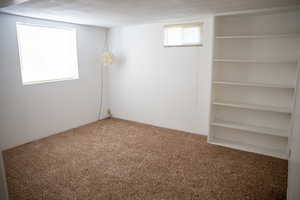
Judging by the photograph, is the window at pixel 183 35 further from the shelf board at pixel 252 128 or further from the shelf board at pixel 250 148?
the shelf board at pixel 250 148

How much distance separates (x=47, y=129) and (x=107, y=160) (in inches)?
64.5

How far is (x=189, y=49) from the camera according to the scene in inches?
149

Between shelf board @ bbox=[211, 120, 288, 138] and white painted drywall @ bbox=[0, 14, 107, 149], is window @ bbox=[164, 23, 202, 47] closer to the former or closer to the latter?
shelf board @ bbox=[211, 120, 288, 138]

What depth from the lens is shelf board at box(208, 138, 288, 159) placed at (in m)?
3.11

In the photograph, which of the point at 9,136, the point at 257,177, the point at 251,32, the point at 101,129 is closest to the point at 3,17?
Result: the point at 9,136

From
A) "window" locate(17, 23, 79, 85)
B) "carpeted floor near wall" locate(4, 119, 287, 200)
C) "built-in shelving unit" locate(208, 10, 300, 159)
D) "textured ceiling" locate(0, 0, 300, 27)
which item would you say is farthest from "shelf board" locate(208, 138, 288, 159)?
"window" locate(17, 23, 79, 85)

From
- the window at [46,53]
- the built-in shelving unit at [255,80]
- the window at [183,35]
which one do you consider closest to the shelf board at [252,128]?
the built-in shelving unit at [255,80]

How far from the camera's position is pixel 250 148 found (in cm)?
331

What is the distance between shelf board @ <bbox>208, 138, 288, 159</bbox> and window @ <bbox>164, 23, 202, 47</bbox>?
5.80ft

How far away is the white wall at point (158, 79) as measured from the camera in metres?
3.78

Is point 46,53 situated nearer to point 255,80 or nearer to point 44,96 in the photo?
point 44,96

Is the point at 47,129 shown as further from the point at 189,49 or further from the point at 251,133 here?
the point at 251,133

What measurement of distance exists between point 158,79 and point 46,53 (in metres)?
2.22

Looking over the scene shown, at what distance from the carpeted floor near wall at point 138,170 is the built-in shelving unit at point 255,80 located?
376 millimetres
